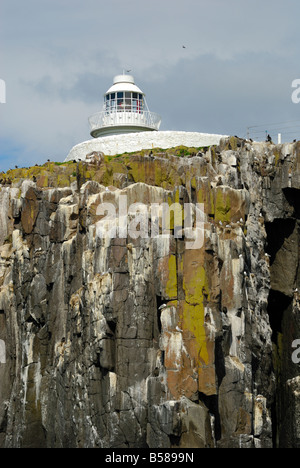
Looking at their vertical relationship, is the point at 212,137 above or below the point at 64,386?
above

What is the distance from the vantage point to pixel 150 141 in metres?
89.9

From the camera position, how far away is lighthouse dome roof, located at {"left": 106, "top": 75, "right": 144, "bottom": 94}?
3804 inches

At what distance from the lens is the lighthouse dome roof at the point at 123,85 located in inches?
3804

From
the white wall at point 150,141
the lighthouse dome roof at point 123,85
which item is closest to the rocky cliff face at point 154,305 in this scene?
the white wall at point 150,141

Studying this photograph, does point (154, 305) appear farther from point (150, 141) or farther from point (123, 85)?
point (123, 85)

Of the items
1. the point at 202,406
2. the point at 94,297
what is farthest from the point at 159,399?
the point at 94,297

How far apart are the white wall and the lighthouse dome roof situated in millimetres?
7080

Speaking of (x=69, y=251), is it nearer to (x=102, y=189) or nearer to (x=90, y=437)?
(x=102, y=189)

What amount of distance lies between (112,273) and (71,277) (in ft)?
21.7

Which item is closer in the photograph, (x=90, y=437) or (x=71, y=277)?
(x=90, y=437)

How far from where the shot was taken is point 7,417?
258 feet

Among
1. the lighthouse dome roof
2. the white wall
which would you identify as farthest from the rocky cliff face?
the lighthouse dome roof
